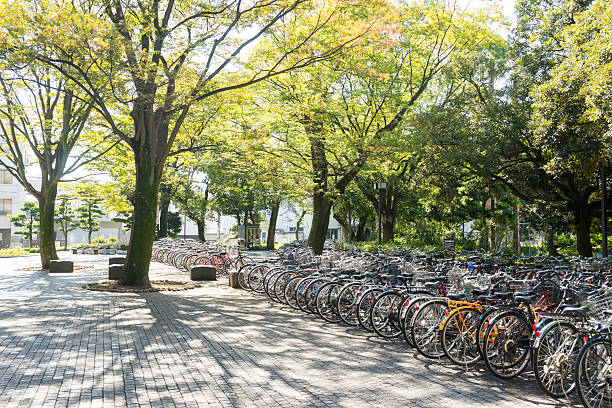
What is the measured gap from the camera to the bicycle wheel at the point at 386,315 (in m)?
7.59

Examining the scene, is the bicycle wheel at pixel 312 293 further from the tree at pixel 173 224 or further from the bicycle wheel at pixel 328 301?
the tree at pixel 173 224

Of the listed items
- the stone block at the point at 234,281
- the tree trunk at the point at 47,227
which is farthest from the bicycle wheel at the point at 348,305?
the tree trunk at the point at 47,227

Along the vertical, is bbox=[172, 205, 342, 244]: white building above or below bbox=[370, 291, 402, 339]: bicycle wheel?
above

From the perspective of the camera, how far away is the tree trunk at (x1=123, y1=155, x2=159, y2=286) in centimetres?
1373

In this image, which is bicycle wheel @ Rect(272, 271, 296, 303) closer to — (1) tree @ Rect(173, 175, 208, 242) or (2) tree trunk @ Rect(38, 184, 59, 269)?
(2) tree trunk @ Rect(38, 184, 59, 269)

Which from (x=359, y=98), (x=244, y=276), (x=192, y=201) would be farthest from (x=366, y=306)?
(x=192, y=201)

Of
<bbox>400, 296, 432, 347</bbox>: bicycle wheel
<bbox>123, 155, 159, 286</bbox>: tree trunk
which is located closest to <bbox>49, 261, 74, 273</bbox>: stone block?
<bbox>123, 155, 159, 286</bbox>: tree trunk

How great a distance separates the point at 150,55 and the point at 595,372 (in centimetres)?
1046

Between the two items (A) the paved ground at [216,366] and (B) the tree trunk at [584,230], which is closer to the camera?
(A) the paved ground at [216,366]

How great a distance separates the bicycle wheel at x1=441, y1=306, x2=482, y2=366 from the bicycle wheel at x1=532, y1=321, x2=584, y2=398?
0.92 metres

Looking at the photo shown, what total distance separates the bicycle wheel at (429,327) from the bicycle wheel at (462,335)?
0.29 meters

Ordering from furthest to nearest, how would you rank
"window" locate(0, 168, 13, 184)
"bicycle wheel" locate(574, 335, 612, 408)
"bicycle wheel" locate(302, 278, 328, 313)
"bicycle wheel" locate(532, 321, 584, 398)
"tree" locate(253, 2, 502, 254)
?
"window" locate(0, 168, 13, 184) → "tree" locate(253, 2, 502, 254) → "bicycle wheel" locate(302, 278, 328, 313) → "bicycle wheel" locate(532, 321, 584, 398) → "bicycle wheel" locate(574, 335, 612, 408)

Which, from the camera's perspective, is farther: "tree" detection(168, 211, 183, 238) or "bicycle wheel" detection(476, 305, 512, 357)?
"tree" detection(168, 211, 183, 238)

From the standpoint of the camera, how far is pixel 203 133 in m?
16.9
